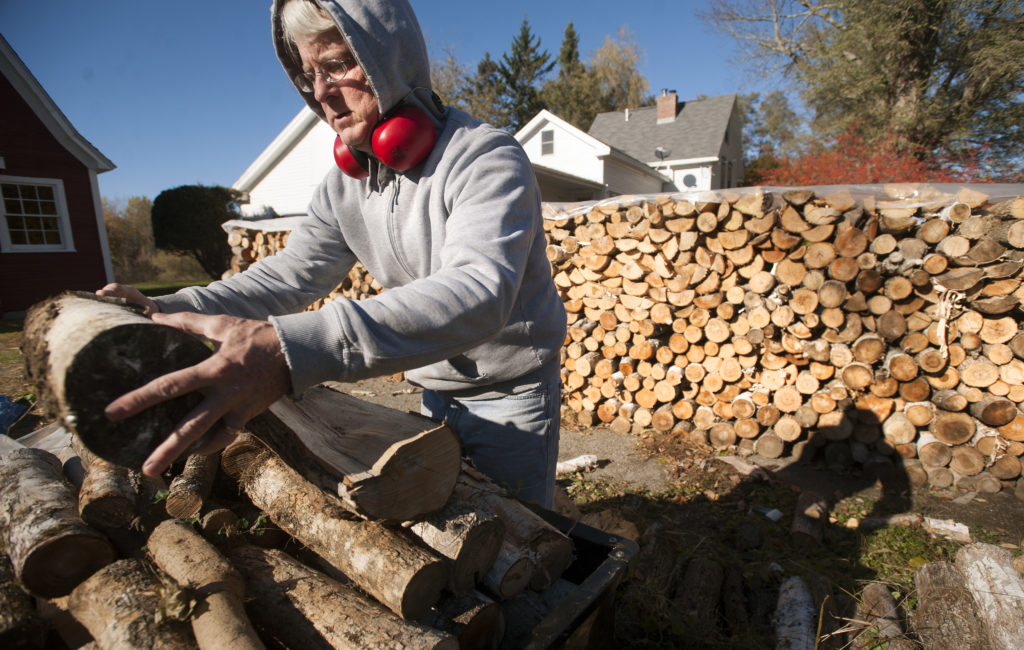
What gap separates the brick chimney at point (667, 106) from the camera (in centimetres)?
2350

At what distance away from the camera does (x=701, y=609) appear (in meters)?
2.33

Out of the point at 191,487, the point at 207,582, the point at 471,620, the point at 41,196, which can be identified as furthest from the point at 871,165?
the point at 41,196

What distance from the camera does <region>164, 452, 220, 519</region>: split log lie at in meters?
1.43

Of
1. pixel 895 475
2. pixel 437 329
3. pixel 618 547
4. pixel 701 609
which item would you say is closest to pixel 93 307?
pixel 437 329

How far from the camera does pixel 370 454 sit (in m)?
1.28

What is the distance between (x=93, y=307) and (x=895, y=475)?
15.6 ft

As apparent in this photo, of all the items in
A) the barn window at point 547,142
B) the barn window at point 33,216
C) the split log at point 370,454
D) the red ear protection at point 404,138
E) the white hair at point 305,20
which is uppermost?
the barn window at point 547,142

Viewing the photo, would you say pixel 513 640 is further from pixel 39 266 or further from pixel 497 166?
pixel 39 266

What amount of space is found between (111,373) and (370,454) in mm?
591

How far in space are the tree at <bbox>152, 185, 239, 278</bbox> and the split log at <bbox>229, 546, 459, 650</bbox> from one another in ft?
64.0

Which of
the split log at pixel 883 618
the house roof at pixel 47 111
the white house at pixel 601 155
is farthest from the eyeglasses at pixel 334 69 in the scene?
the house roof at pixel 47 111

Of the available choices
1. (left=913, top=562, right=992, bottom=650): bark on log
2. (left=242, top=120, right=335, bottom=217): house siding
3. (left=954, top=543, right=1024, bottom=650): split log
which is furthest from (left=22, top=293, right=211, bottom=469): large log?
(left=242, top=120, right=335, bottom=217): house siding

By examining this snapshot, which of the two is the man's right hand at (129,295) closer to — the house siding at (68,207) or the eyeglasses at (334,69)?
the eyeglasses at (334,69)

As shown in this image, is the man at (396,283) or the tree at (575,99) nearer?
the man at (396,283)
